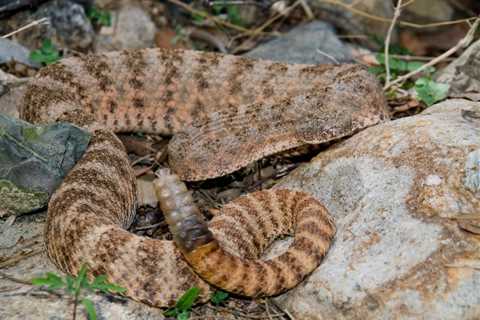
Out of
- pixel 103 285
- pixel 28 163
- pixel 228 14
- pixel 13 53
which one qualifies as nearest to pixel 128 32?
pixel 228 14

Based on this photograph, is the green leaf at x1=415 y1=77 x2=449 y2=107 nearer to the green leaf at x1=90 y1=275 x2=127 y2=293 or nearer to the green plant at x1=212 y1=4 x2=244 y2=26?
the green plant at x1=212 y1=4 x2=244 y2=26

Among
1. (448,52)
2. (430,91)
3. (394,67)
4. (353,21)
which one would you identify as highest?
(448,52)

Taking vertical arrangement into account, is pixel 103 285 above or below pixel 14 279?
above

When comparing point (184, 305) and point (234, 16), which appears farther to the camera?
point (234, 16)

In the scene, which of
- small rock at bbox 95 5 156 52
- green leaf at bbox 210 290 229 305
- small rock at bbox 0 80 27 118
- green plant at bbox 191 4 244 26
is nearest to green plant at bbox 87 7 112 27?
small rock at bbox 95 5 156 52

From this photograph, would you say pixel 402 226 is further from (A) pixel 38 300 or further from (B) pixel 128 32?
(B) pixel 128 32

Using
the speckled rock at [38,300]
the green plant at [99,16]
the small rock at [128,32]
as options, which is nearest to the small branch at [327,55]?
the small rock at [128,32]
